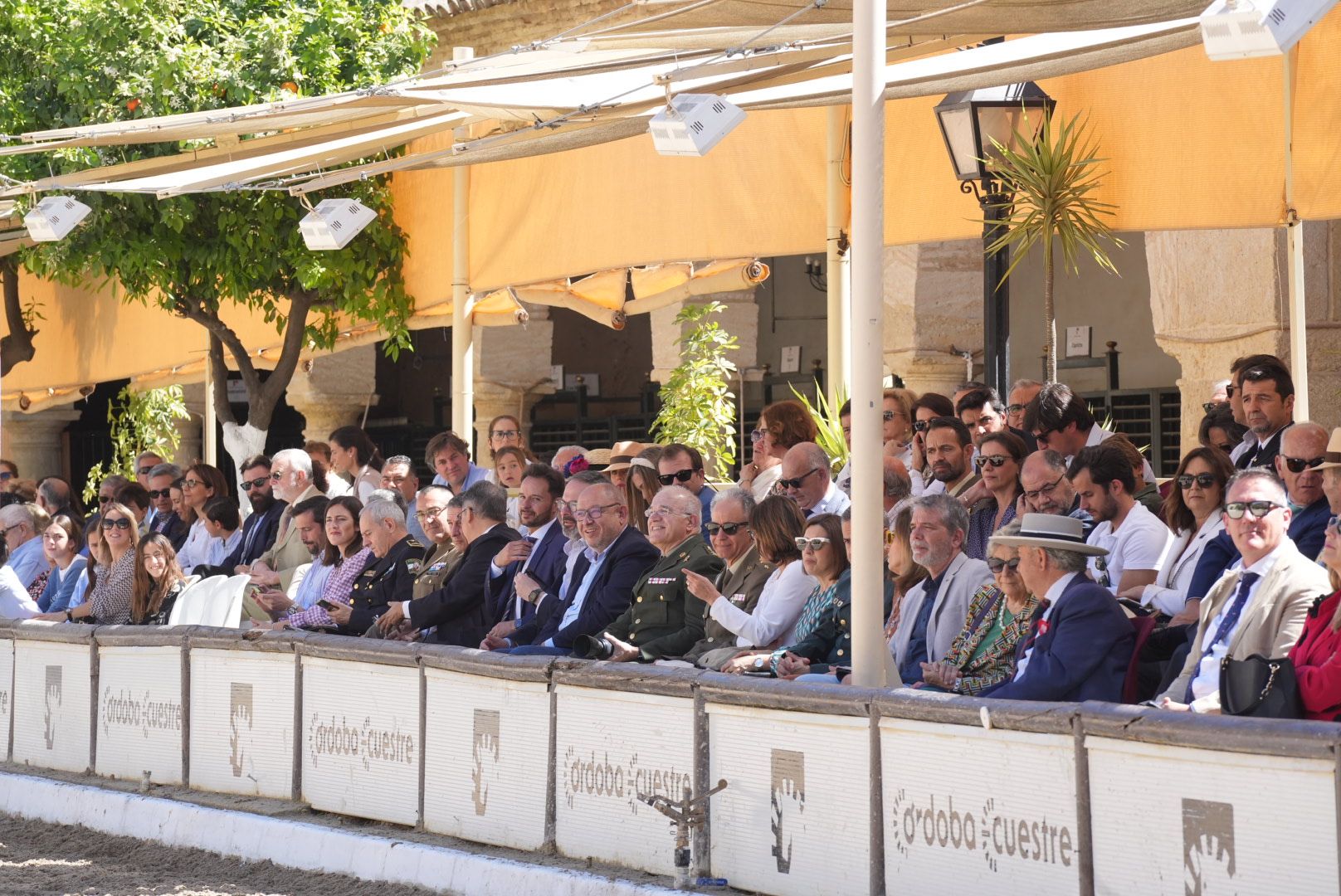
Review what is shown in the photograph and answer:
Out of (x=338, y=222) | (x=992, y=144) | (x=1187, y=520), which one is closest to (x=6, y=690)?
(x=338, y=222)

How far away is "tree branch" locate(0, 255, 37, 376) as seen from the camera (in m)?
18.3

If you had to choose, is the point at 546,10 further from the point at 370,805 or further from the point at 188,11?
the point at 370,805

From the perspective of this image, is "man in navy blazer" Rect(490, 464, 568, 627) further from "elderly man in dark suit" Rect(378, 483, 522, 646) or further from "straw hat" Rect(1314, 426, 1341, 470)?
"straw hat" Rect(1314, 426, 1341, 470)

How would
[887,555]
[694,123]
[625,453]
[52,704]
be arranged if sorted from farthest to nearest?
[625,453], [52,704], [887,555], [694,123]

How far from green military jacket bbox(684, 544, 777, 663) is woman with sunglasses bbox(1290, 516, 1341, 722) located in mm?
2669

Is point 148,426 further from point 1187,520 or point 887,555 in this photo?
point 1187,520

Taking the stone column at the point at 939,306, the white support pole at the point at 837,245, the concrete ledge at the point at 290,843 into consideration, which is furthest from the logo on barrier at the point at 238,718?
the stone column at the point at 939,306

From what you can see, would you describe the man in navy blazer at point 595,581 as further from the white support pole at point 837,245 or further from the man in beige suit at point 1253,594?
the man in beige suit at point 1253,594

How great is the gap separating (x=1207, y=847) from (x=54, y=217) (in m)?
8.78

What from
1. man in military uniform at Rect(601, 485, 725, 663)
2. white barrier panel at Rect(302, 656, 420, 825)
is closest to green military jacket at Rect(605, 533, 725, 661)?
man in military uniform at Rect(601, 485, 725, 663)

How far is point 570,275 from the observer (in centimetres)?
1184

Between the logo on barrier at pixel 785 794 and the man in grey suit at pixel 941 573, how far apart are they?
0.72 metres

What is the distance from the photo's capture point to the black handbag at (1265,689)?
16.4 feet

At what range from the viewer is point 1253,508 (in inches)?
223
